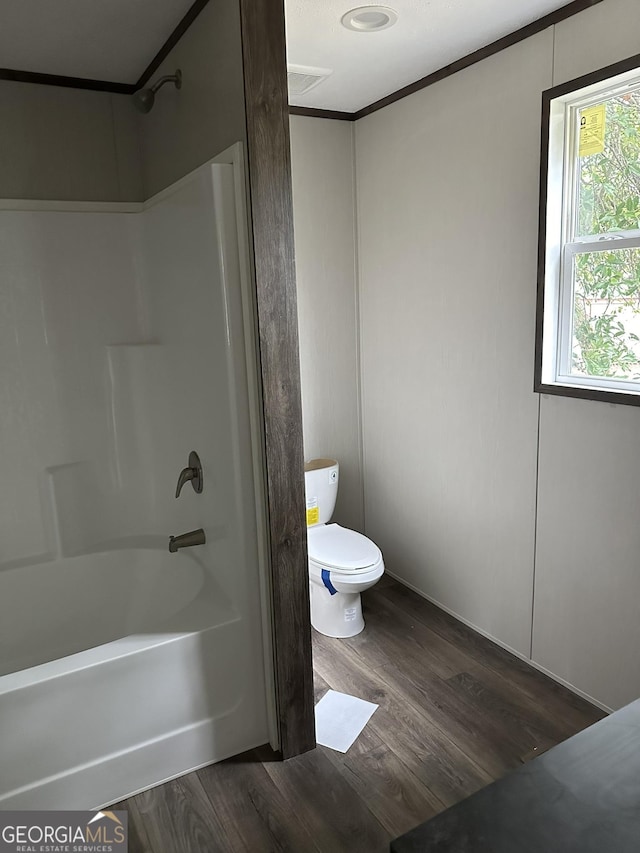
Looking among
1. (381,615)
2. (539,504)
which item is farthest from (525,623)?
(381,615)

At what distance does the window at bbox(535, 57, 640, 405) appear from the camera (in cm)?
207

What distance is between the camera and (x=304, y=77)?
8.76ft

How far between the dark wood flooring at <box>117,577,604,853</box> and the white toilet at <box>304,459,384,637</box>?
0.12 metres

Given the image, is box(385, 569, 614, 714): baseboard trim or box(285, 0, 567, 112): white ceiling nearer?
box(285, 0, 567, 112): white ceiling

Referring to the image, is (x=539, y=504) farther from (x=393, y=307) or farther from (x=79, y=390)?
(x=79, y=390)

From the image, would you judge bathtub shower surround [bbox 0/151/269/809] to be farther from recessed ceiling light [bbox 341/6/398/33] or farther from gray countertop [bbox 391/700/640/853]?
gray countertop [bbox 391/700/640/853]

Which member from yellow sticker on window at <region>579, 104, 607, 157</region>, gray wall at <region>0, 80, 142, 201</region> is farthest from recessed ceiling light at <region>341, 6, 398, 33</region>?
gray wall at <region>0, 80, 142, 201</region>

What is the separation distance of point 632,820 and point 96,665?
1561 millimetres

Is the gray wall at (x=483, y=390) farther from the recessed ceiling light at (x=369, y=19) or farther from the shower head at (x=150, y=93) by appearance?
the shower head at (x=150, y=93)

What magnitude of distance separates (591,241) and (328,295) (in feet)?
4.65

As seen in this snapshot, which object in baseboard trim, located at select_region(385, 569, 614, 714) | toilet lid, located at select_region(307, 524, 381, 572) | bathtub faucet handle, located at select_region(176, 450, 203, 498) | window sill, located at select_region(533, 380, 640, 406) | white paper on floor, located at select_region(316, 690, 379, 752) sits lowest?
white paper on floor, located at select_region(316, 690, 379, 752)

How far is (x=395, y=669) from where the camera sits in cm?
258

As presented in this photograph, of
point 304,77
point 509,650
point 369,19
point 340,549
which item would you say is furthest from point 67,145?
point 509,650

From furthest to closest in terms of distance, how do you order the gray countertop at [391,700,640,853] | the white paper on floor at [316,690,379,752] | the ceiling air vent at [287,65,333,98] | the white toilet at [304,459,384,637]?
1. the white toilet at [304,459,384,637]
2. the ceiling air vent at [287,65,333,98]
3. the white paper on floor at [316,690,379,752]
4. the gray countertop at [391,700,640,853]
